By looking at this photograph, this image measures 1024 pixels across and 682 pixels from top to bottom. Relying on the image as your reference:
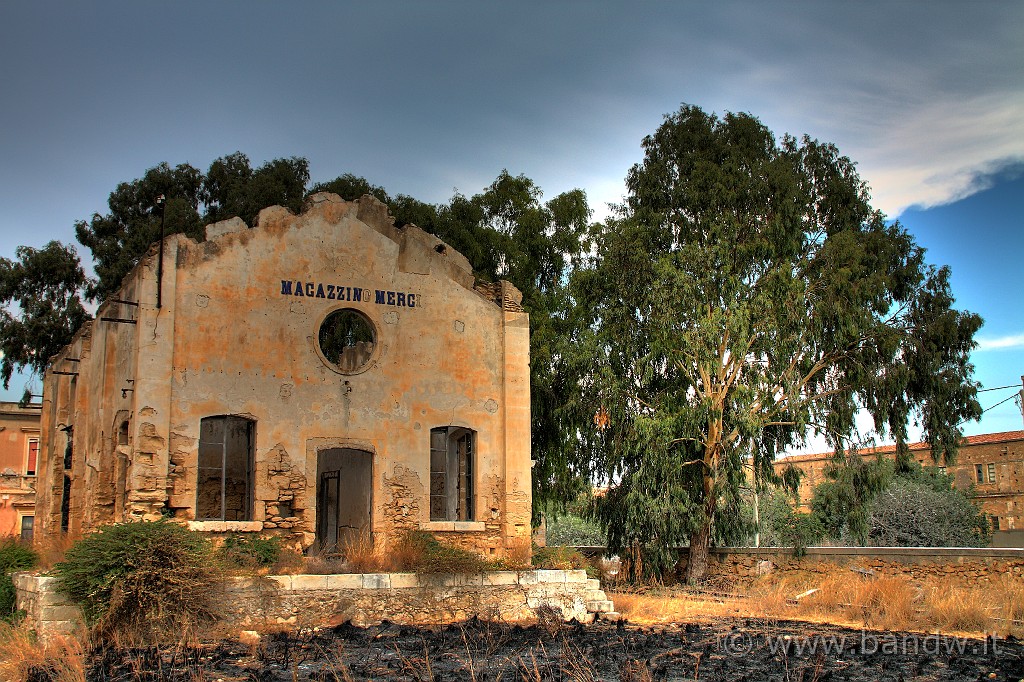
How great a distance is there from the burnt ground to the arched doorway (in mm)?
5369

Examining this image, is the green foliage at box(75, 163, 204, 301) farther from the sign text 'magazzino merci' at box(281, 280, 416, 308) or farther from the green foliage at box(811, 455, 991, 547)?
the green foliage at box(811, 455, 991, 547)

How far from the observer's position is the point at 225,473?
67.3 feet

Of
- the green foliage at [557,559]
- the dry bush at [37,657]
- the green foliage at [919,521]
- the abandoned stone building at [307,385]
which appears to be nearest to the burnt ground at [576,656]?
the dry bush at [37,657]

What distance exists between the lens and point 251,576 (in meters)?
15.9

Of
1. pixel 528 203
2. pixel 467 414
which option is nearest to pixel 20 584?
pixel 467 414

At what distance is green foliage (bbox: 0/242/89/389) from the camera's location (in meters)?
32.1

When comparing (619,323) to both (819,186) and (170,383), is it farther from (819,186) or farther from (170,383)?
(170,383)

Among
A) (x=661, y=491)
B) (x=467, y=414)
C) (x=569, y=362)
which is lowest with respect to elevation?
(x=661, y=491)

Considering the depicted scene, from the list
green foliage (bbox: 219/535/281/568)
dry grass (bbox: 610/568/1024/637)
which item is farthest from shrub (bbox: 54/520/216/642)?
dry grass (bbox: 610/568/1024/637)

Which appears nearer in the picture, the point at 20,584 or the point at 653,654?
the point at 653,654

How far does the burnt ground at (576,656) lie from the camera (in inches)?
441

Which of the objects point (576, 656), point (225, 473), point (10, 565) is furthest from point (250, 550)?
point (576, 656)

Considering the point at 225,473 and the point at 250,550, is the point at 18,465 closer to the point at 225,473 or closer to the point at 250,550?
the point at 225,473

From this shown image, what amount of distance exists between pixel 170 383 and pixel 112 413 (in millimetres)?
2524
